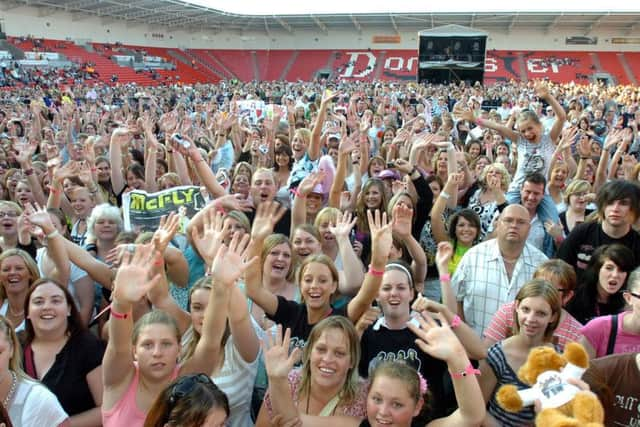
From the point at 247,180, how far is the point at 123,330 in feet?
10.1

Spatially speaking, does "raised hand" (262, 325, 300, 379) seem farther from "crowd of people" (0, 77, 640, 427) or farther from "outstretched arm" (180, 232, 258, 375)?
"outstretched arm" (180, 232, 258, 375)

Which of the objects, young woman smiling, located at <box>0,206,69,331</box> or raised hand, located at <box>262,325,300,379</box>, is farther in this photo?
young woman smiling, located at <box>0,206,69,331</box>

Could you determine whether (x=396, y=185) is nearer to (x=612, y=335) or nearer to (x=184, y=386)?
(x=612, y=335)

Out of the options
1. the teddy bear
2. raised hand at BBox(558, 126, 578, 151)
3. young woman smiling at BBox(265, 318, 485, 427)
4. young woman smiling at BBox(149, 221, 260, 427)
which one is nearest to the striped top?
young woman smiling at BBox(265, 318, 485, 427)

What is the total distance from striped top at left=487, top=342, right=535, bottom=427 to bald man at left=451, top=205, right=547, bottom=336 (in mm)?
757

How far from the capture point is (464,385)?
1.94 m

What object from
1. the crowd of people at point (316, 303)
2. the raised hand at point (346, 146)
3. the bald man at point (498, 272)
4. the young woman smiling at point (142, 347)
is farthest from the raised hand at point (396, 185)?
the young woman smiling at point (142, 347)

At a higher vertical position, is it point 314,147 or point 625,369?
point 314,147

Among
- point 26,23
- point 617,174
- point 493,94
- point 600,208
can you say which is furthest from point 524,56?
point 600,208

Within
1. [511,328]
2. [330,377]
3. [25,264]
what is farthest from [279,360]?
[25,264]

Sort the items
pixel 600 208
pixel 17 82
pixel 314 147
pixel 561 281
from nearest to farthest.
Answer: pixel 561 281 → pixel 600 208 → pixel 314 147 → pixel 17 82

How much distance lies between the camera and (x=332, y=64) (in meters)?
41.9

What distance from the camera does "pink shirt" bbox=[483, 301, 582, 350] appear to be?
2555 mm

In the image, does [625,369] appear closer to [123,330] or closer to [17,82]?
[123,330]
